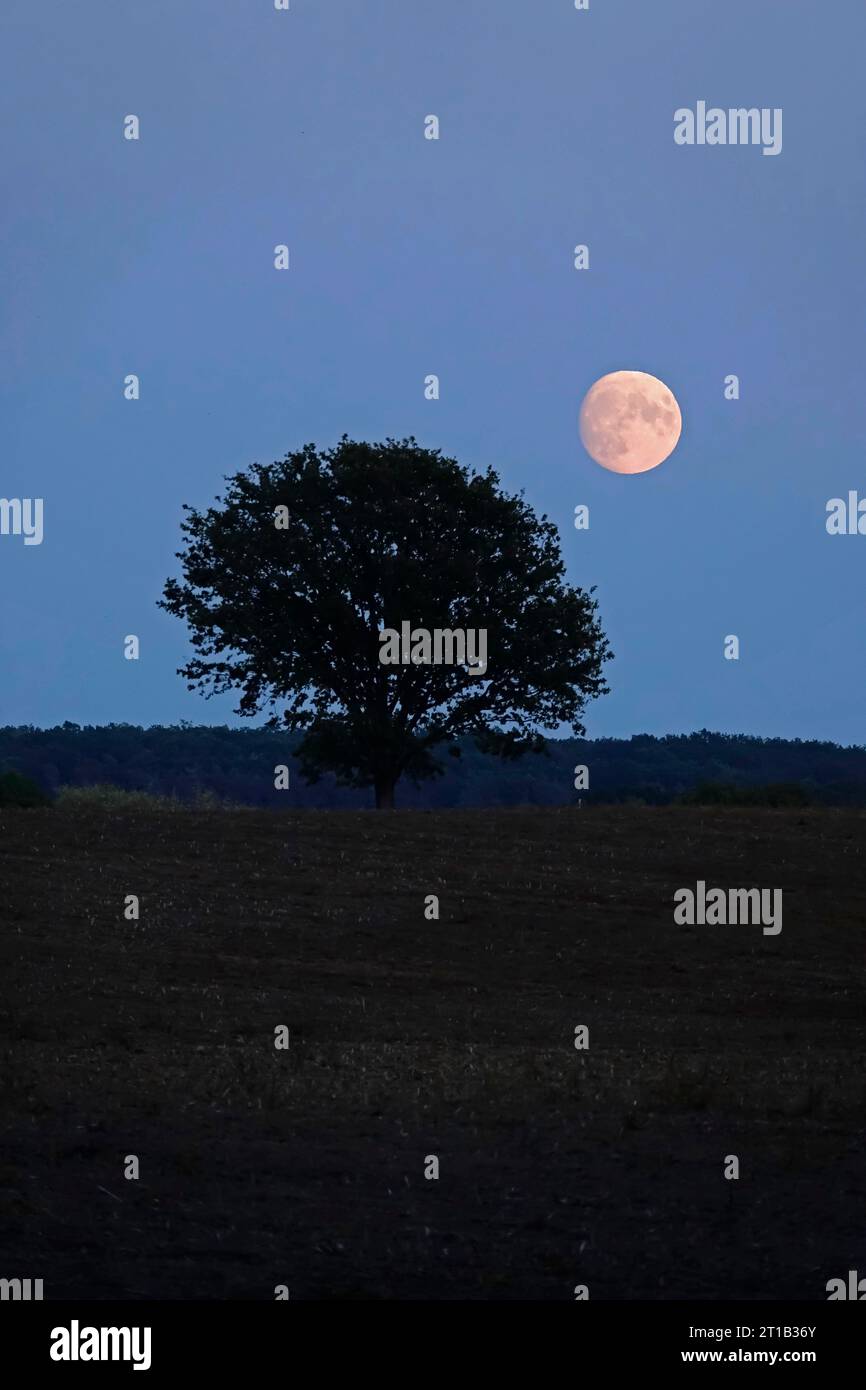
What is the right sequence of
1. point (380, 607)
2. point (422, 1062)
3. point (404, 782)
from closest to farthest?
point (422, 1062), point (380, 607), point (404, 782)

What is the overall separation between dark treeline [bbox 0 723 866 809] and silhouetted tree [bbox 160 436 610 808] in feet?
118

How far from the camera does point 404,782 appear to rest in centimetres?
9494

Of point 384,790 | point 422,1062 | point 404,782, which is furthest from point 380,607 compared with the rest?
point 404,782

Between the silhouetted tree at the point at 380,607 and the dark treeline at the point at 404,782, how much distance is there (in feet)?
118

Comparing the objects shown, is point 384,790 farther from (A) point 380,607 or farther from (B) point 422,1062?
(B) point 422,1062

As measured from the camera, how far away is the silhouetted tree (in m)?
47.3

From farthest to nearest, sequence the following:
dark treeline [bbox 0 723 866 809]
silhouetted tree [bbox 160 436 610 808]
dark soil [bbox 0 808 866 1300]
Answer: dark treeline [bbox 0 723 866 809] → silhouetted tree [bbox 160 436 610 808] → dark soil [bbox 0 808 866 1300]

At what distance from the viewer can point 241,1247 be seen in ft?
33.9

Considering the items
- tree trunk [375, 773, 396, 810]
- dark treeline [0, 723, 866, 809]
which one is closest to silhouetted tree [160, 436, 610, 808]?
tree trunk [375, 773, 396, 810]

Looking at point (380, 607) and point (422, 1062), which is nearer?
point (422, 1062)

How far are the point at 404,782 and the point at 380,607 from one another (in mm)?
47919

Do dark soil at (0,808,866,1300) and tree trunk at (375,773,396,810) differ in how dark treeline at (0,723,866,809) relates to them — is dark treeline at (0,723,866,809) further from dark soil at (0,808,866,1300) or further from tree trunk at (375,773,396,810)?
dark soil at (0,808,866,1300)

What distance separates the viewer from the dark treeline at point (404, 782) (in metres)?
89.6
